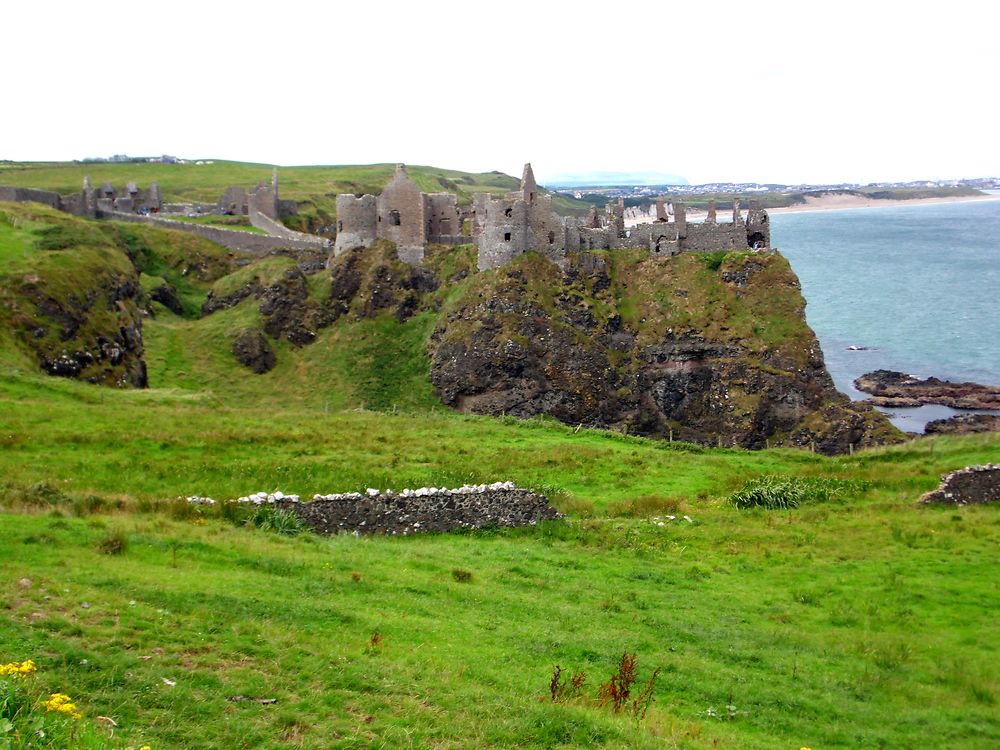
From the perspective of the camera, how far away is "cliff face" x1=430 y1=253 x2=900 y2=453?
1838 inches

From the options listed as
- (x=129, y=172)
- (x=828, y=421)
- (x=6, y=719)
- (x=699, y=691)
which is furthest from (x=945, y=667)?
(x=129, y=172)

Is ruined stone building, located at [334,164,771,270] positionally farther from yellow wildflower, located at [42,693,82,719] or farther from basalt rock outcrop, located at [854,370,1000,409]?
yellow wildflower, located at [42,693,82,719]

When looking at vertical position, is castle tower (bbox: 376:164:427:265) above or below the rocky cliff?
above

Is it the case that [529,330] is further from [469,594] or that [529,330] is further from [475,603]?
[475,603]

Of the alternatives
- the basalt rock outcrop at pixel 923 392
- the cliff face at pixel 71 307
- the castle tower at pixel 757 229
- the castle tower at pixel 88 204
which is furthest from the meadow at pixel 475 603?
the castle tower at pixel 88 204

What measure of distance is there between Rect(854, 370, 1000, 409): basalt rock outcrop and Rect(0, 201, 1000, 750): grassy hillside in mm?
43010

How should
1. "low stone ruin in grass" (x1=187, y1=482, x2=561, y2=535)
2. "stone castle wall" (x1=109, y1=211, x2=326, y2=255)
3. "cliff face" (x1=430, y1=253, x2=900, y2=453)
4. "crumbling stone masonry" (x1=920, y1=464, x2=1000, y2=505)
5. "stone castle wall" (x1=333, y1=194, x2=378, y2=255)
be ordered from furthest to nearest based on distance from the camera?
1. "stone castle wall" (x1=109, y1=211, x2=326, y2=255)
2. "stone castle wall" (x1=333, y1=194, x2=378, y2=255)
3. "cliff face" (x1=430, y1=253, x2=900, y2=453)
4. "crumbling stone masonry" (x1=920, y1=464, x2=1000, y2=505)
5. "low stone ruin in grass" (x1=187, y1=482, x2=561, y2=535)

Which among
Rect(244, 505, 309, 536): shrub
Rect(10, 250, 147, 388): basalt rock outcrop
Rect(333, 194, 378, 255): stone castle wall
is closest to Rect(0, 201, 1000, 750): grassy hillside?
Rect(244, 505, 309, 536): shrub

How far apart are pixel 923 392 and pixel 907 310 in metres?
49.6

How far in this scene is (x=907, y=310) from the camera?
390ft

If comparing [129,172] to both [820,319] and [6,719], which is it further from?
[6,719]

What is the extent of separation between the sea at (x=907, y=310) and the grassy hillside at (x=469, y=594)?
43.5 metres

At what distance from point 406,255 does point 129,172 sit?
3999 inches

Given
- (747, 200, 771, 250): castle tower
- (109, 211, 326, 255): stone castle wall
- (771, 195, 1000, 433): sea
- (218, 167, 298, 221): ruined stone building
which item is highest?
(218, 167, 298, 221): ruined stone building
